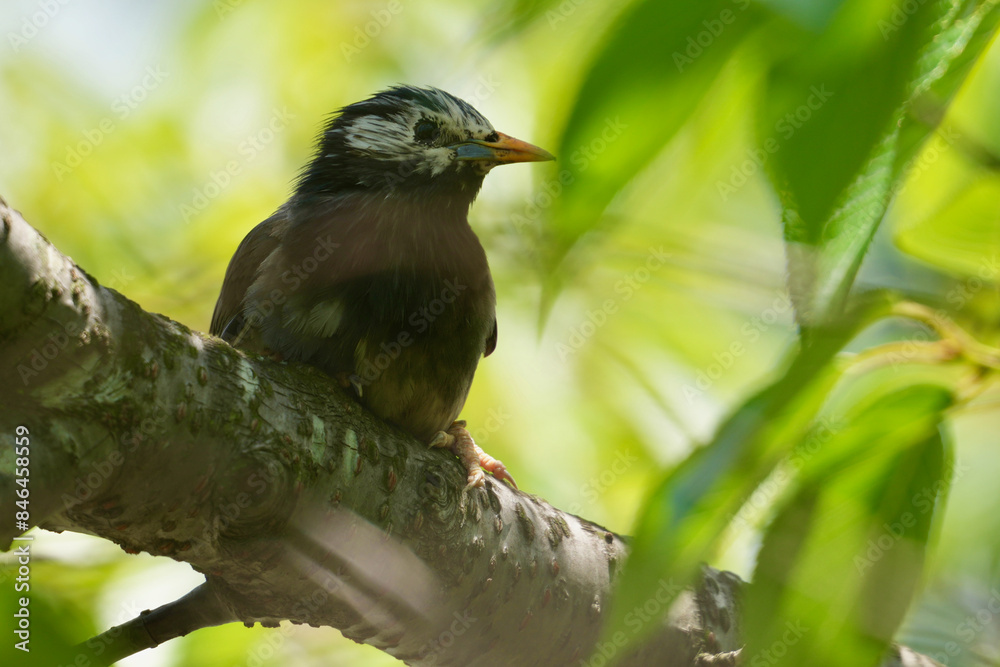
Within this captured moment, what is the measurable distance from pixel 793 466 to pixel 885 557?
0.97 feet

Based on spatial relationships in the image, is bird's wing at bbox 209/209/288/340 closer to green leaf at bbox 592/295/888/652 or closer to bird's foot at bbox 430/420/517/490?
bird's foot at bbox 430/420/517/490

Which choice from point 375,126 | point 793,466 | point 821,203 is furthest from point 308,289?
point 821,203

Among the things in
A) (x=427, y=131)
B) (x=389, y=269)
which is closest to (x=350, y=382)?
(x=389, y=269)

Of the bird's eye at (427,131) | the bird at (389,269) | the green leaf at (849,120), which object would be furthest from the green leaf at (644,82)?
the bird's eye at (427,131)

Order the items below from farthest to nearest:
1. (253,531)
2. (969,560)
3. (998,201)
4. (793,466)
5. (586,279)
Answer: (586,279), (969,560), (253,531), (998,201), (793,466)

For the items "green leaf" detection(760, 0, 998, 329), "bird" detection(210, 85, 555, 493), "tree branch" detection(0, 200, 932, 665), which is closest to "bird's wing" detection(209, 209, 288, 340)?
"bird" detection(210, 85, 555, 493)

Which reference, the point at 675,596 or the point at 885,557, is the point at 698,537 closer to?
the point at 675,596

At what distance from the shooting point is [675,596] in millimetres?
1178

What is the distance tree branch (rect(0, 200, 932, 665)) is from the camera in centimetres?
152

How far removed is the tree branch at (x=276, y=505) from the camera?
1.52 m

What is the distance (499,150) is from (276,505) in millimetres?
2215

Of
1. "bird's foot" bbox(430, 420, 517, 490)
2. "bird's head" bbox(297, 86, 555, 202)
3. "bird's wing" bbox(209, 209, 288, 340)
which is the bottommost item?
"bird's foot" bbox(430, 420, 517, 490)

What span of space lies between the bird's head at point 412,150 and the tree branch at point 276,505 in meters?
1.45

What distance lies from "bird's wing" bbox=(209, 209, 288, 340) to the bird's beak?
0.86 m
